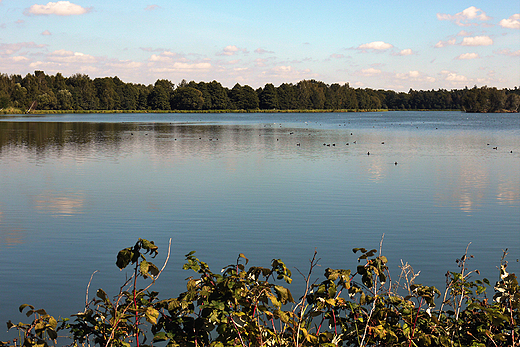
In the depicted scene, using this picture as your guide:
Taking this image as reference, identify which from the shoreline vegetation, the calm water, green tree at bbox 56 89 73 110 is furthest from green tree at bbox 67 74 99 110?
the shoreline vegetation

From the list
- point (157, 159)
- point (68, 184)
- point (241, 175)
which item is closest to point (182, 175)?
point (241, 175)

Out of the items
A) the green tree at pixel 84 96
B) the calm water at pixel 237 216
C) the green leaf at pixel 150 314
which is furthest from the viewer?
the green tree at pixel 84 96

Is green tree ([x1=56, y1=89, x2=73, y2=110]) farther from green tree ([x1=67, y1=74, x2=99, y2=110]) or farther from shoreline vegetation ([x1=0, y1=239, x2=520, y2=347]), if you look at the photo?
shoreline vegetation ([x1=0, y1=239, x2=520, y2=347])

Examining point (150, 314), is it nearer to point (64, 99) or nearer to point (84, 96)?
point (64, 99)

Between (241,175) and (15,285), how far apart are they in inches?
677

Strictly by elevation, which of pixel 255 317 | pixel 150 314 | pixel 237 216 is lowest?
pixel 237 216

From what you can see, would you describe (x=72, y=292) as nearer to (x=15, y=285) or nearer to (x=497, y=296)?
(x=15, y=285)

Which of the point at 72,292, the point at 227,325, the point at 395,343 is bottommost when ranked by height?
the point at 72,292

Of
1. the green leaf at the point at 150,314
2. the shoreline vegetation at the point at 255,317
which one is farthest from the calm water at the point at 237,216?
the green leaf at the point at 150,314

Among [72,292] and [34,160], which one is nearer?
[72,292]

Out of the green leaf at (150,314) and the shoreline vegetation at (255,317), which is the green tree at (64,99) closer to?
the shoreline vegetation at (255,317)

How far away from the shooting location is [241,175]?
26.5 meters

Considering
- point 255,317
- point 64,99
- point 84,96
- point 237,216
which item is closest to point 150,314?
point 255,317

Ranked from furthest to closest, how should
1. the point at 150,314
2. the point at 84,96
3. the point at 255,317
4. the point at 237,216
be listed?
1. the point at 84,96
2. the point at 237,216
3. the point at 255,317
4. the point at 150,314
